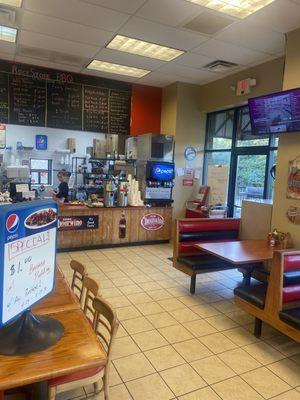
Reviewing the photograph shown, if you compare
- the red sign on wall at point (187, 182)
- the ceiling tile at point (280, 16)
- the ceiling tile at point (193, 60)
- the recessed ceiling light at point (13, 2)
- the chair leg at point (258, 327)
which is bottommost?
the chair leg at point (258, 327)

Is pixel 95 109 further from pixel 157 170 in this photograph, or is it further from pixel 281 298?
pixel 281 298

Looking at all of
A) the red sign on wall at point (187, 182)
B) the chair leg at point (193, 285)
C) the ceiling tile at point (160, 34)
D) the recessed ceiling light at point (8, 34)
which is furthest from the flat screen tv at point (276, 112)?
the recessed ceiling light at point (8, 34)

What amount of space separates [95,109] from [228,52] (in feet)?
9.81

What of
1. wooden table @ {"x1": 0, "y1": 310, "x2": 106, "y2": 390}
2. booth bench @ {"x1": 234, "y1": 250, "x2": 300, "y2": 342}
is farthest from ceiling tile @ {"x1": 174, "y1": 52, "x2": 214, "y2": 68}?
wooden table @ {"x1": 0, "y1": 310, "x2": 106, "y2": 390}

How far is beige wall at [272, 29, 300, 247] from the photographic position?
12.6 ft

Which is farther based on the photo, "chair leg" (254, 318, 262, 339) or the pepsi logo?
"chair leg" (254, 318, 262, 339)

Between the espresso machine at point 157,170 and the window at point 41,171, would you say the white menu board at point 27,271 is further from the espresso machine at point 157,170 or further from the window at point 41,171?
the window at point 41,171

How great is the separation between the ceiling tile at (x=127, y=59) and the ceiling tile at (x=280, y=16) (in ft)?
6.76

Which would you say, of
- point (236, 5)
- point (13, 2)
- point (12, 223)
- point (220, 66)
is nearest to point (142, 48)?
point (220, 66)

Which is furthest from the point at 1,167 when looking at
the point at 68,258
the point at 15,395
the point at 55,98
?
the point at 15,395

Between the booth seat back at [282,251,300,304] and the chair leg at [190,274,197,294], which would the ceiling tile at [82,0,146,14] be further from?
the chair leg at [190,274,197,294]

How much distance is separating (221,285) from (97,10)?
3.96 metres

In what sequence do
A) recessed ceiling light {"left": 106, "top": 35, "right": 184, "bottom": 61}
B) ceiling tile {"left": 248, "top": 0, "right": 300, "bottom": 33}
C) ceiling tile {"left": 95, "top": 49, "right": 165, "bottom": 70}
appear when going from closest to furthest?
1. ceiling tile {"left": 248, "top": 0, "right": 300, "bottom": 33}
2. recessed ceiling light {"left": 106, "top": 35, "right": 184, "bottom": 61}
3. ceiling tile {"left": 95, "top": 49, "right": 165, "bottom": 70}

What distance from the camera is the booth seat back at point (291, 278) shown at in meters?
2.82
